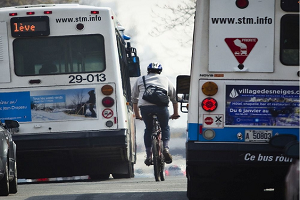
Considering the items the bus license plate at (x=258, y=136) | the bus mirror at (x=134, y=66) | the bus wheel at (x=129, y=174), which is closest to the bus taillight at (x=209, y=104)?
the bus license plate at (x=258, y=136)

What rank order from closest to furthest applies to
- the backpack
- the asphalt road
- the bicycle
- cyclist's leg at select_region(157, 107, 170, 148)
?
the asphalt road, the backpack, the bicycle, cyclist's leg at select_region(157, 107, 170, 148)

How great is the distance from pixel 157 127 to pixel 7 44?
9.17 feet

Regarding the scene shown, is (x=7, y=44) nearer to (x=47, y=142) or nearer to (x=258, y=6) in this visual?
(x=47, y=142)

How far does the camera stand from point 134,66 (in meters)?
16.2

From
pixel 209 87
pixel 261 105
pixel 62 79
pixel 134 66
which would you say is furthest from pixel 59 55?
pixel 261 105

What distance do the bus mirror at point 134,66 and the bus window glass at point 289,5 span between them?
7.38 meters

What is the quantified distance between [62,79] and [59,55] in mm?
441

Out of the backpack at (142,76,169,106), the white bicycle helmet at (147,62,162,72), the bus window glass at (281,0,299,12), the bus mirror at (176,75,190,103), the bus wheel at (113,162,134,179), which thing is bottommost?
the bus wheel at (113,162,134,179)

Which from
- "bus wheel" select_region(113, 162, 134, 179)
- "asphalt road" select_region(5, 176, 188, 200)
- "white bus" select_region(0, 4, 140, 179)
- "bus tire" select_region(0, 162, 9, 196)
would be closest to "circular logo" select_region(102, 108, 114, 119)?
"white bus" select_region(0, 4, 140, 179)

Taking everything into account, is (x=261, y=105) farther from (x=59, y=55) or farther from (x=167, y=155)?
(x=59, y=55)

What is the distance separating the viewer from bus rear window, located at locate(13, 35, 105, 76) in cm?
1352

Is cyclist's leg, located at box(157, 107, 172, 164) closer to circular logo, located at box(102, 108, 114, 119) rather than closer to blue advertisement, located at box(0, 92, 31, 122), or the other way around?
circular logo, located at box(102, 108, 114, 119)

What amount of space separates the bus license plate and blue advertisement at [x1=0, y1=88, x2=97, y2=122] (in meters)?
4.94

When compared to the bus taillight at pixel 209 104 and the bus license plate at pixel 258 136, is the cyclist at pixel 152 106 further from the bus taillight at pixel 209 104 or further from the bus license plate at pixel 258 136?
the bus license plate at pixel 258 136
